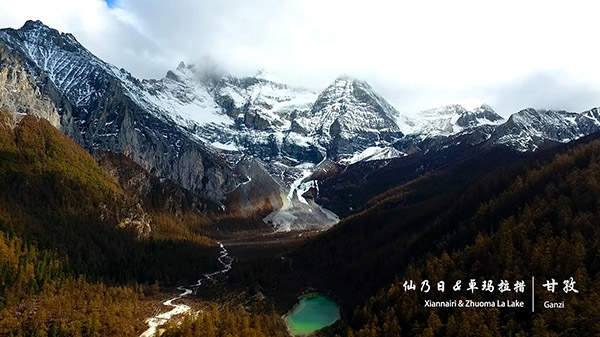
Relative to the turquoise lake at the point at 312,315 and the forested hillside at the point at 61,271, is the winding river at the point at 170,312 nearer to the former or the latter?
the forested hillside at the point at 61,271

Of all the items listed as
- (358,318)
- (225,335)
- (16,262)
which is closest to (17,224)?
(16,262)

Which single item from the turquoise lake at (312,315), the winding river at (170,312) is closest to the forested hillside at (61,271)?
the winding river at (170,312)

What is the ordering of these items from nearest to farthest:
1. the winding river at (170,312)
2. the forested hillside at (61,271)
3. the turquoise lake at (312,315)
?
the forested hillside at (61,271), the winding river at (170,312), the turquoise lake at (312,315)

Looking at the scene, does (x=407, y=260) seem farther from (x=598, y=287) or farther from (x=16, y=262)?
(x=16, y=262)

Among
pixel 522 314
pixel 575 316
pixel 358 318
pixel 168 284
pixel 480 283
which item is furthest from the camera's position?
pixel 168 284

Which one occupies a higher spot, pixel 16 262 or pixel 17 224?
pixel 17 224

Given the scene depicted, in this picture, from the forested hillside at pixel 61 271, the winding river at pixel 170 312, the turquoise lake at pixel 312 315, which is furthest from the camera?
the turquoise lake at pixel 312 315

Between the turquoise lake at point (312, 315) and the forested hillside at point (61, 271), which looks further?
the turquoise lake at point (312, 315)

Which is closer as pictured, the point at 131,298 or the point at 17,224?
the point at 131,298

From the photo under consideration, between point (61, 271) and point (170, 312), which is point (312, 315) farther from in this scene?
point (61, 271)

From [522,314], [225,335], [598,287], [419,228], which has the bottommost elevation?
[225,335]
